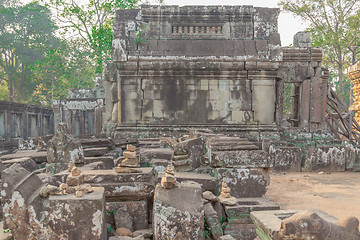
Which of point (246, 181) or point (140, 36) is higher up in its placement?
point (140, 36)

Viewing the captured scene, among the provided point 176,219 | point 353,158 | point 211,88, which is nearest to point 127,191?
point 176,219

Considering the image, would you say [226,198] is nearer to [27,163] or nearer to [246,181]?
[246,181]

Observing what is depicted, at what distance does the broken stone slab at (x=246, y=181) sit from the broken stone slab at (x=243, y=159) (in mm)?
72

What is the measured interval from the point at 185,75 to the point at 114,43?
2.33 metres

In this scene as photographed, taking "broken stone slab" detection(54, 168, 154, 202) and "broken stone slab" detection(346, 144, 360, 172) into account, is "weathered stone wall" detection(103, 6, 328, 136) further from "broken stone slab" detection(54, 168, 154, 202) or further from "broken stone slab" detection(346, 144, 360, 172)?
"broken stone slab" detection(54, 168, 154, 202)

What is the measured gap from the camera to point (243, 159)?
370 cm

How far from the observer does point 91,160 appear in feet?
15.9

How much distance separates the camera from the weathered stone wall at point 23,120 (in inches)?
532

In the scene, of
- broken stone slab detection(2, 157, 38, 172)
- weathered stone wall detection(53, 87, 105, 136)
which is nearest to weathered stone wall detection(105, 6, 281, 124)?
broken stone slab detection(2, 157, 38, 172)

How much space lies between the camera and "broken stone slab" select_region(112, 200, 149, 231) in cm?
295

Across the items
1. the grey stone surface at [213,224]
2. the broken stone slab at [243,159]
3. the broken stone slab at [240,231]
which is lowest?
Result: the broken stone slab at [240,231]

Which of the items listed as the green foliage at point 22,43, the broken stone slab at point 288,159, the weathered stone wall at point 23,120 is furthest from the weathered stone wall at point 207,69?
the green foliage at point 22,43

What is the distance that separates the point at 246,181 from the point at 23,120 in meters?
15.1

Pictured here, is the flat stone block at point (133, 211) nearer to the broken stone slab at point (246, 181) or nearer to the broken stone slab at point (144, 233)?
the broken stone slab at point (144, 233)
